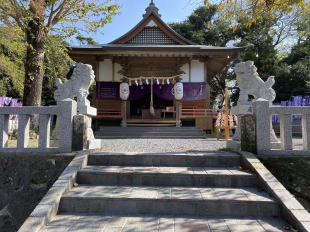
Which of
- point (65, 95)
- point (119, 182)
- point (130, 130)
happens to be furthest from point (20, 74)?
point (119, 182)

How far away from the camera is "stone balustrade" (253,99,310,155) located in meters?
4.51

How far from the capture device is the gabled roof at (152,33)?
14359 mm

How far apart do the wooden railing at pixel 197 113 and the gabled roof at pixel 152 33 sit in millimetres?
4352

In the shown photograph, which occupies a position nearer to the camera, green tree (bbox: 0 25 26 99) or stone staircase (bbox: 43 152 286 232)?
stone staircase (bbox: 43 152 286 232)

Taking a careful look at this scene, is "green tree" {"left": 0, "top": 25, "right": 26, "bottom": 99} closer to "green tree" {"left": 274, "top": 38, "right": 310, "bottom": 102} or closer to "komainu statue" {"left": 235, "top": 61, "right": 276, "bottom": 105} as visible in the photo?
"komainu statue" {"left": 235, "top": 61, "right": 276, "bottom": 105}

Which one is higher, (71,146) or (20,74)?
(20,74)

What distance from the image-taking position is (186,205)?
11.0 ft

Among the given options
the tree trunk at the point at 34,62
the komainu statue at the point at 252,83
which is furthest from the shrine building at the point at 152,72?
the komainu statue at the point at 252,83

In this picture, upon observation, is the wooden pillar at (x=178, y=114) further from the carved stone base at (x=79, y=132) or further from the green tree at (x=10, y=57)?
the carved stone base at (x=79, y=132)

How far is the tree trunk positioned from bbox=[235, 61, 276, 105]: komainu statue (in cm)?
679

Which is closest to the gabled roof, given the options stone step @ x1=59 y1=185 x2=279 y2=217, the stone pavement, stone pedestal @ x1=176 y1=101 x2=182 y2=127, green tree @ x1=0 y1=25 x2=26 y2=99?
stone pedestal @ x1=176 y1=101 x2=182 y2=127

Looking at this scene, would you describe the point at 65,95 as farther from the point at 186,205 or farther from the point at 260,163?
the point at 260,163

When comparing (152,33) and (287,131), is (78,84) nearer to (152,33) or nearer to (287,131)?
(287,131)

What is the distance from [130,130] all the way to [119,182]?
7.35 metres
